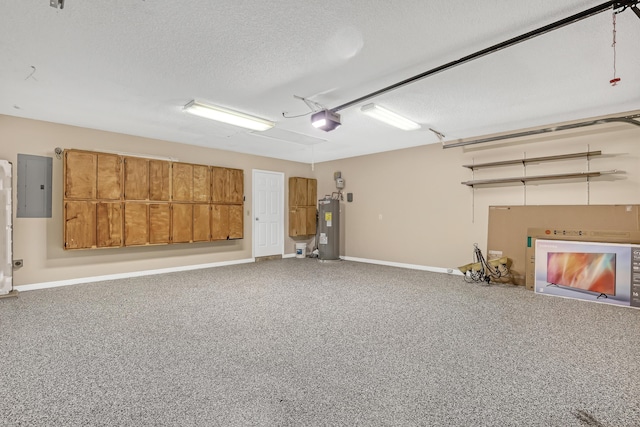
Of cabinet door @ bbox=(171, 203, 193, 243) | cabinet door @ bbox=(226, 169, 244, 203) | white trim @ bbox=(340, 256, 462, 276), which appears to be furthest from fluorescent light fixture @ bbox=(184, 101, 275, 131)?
white trim @ bbox=(340, 256, 462, 276)

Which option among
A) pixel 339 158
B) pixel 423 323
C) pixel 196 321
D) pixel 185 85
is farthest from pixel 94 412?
pixel 339 158

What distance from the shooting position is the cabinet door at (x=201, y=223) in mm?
6102

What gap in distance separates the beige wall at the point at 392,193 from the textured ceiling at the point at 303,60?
406mm

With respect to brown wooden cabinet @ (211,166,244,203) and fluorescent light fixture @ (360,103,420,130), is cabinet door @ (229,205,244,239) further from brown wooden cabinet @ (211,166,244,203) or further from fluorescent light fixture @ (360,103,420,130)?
fluorescent light fixture @ (360,103,420,130)

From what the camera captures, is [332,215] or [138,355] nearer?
[138,355]

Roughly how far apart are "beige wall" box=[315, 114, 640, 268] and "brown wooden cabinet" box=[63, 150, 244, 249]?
2984 mm

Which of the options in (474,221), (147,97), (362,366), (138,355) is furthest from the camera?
(474,221)

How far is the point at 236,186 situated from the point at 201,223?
115 cm

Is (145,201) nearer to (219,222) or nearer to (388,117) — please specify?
(219,222)

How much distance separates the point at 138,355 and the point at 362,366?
179 centimetres

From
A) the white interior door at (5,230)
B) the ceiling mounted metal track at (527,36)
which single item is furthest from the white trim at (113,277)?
the ceiling mounted metal track at (527,36)

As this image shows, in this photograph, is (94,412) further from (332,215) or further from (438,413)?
(332,215)

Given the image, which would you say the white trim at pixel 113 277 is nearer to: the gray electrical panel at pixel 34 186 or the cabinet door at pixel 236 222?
the cabinet door at pixel 236 222

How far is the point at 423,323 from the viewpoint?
3148 mm
